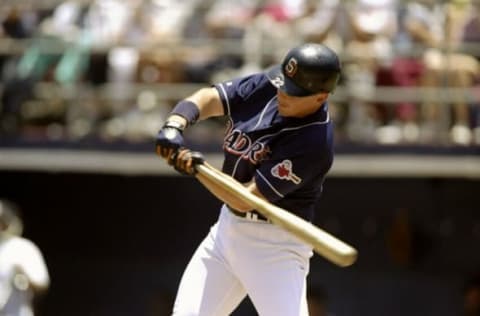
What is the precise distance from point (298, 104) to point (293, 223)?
2.03 feet

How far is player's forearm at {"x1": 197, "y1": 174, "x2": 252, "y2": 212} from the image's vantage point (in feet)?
19.8

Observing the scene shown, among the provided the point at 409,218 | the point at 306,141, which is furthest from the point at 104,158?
the point at 306,141

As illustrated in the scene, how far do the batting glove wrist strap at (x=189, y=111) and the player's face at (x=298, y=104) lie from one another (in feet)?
1.29

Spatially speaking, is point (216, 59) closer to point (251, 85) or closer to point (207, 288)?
point (251, 85)

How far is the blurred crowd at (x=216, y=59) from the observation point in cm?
1082

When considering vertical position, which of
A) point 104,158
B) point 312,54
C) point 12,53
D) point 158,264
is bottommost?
point 158,264

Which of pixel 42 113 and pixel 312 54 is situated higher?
pixel 312 54

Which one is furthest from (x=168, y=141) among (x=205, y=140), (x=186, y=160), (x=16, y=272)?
(x=205, y=140)

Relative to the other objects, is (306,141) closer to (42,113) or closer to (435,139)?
(435,139)

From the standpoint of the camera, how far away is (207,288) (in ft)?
20.5

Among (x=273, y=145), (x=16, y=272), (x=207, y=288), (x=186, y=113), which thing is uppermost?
(x=186, y=113)

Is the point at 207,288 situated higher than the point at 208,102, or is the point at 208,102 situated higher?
the point at 208,102

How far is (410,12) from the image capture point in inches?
438

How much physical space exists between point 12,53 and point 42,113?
604 millimetres
